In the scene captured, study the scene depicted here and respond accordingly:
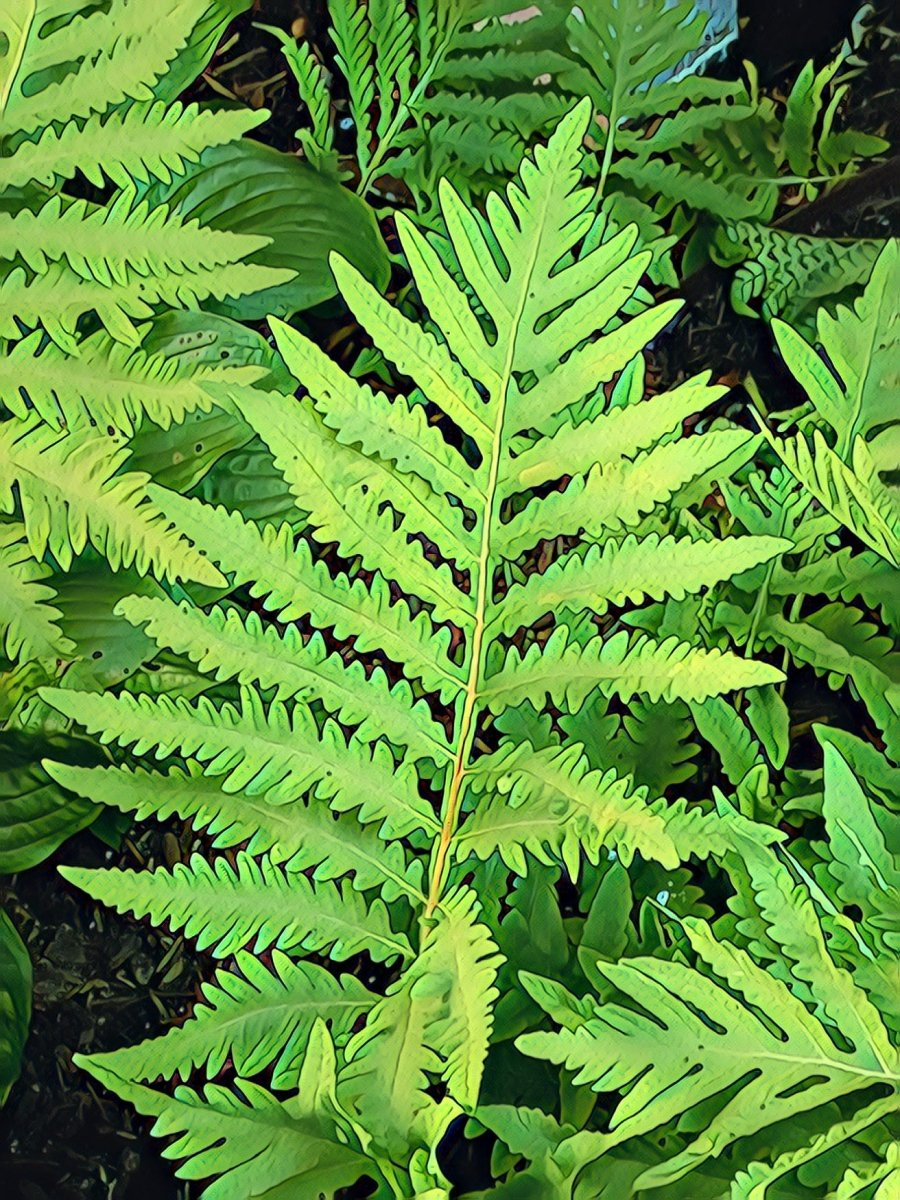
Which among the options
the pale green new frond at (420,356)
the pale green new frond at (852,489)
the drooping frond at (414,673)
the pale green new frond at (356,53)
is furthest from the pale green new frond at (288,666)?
the pale green new frond at (356,53)

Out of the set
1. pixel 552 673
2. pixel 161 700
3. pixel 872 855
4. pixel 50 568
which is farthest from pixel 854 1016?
pixel 50 568

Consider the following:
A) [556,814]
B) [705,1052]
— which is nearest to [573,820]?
[556,814]

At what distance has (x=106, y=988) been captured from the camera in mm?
575

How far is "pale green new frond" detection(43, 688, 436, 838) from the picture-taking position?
0.45 m

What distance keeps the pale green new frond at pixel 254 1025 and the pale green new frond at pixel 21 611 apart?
0.58 feet

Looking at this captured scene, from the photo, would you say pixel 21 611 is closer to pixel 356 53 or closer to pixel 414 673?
pixel 414 673

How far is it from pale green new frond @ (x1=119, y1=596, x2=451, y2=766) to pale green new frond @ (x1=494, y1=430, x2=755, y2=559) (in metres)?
0.09

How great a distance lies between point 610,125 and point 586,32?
2.0 inches

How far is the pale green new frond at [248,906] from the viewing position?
453 millimetres

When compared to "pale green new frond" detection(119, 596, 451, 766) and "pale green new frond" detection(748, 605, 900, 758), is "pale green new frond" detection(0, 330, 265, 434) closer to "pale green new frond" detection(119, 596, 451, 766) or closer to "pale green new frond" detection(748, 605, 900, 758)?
"pale green new frond" detection(119, 596, 451, 766)

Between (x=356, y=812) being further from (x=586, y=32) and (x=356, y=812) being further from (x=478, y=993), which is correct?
(x=586, y=32)

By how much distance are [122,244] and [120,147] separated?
44mm

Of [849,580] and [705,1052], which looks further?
[849,580]

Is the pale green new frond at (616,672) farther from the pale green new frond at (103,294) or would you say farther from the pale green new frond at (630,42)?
the pale green new frond at (630,42)
